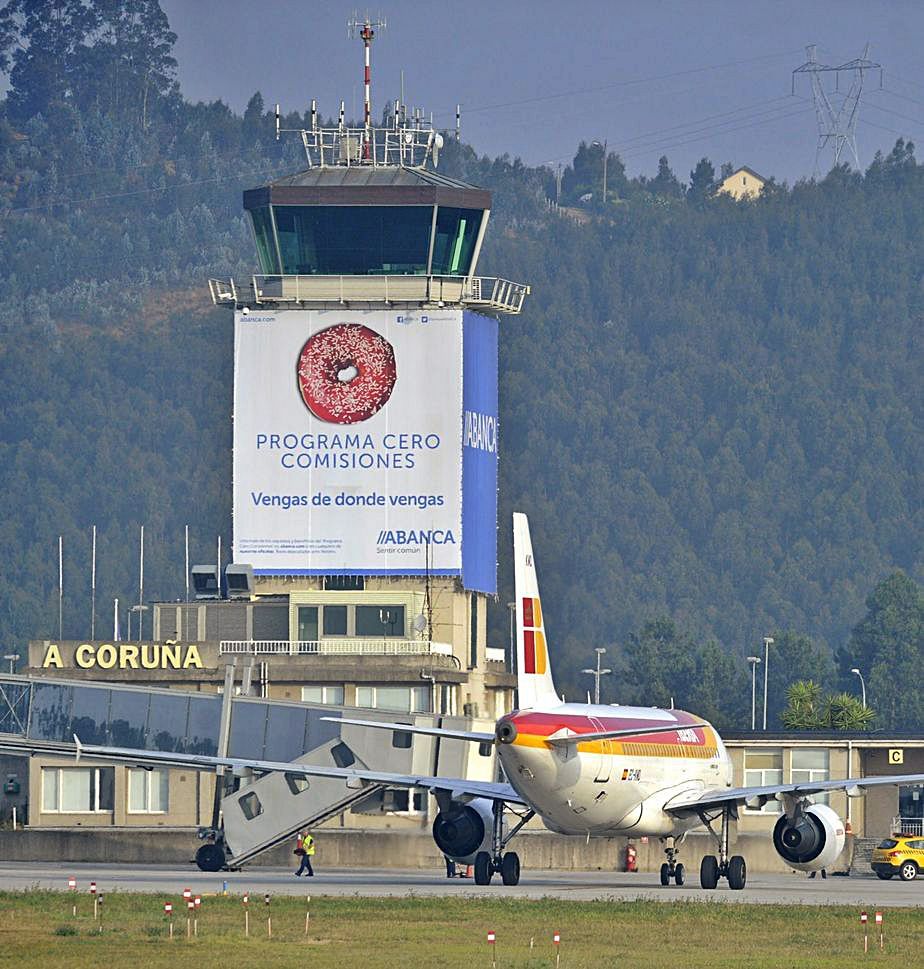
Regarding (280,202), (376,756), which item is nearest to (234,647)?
(280,202)

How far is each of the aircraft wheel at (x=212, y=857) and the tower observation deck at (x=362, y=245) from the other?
46.9m

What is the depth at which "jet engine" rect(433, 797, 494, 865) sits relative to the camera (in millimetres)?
80250

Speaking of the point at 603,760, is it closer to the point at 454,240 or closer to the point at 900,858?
the point at 900,858

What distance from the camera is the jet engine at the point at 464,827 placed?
80250 millimetres

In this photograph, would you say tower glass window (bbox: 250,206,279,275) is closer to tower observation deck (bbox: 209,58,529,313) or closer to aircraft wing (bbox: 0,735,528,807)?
tower observation deck (bbox: 209,58,529,313)

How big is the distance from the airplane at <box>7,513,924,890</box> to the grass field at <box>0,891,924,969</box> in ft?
20.7

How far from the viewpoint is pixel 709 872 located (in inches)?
3140

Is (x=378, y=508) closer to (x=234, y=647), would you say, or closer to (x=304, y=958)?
(x=234, y=647)

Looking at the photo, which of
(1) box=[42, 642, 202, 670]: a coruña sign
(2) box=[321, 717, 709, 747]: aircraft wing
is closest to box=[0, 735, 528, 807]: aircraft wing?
(2) box=[321, 717, 709, 747]: aircraft wing

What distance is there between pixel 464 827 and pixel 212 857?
12241mm

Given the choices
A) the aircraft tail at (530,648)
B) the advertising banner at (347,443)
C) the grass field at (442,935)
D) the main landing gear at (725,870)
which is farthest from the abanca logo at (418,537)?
the grass field at (442,935)

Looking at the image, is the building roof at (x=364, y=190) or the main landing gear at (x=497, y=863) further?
the building roof at (x=364, y=190)

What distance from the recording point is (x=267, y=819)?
90.0 m

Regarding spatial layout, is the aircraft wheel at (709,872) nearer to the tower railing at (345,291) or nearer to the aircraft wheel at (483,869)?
the aircraft wheel at (483,869)
